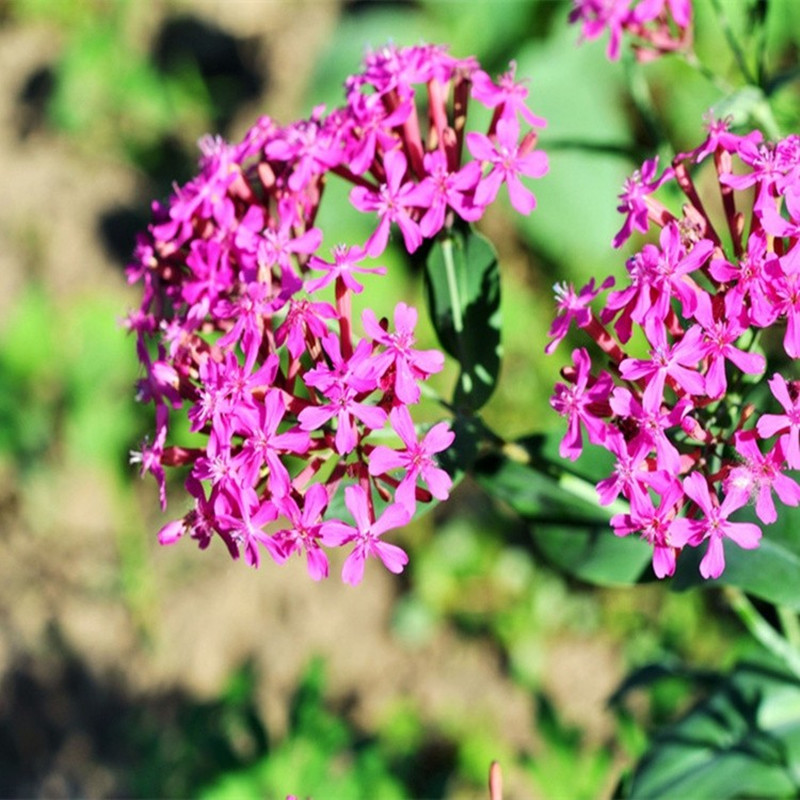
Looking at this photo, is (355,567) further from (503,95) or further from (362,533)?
(503,95)

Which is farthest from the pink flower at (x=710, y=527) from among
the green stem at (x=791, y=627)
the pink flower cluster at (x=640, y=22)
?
the pink flower cluster at (x=640, y=22)

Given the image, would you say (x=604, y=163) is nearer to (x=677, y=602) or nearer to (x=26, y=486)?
(x=677, y=602)

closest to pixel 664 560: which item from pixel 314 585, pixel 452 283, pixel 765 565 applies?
pixel 765 565

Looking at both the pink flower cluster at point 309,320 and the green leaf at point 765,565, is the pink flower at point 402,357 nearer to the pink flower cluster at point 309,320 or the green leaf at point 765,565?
the pink flower cluster at point 309,320

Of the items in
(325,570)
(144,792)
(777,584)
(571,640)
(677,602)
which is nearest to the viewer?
(325,570)

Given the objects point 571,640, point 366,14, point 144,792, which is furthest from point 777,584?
point 366,14

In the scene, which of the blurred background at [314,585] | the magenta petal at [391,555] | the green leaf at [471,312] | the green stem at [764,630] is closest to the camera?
the magenta petal at [391,555]
